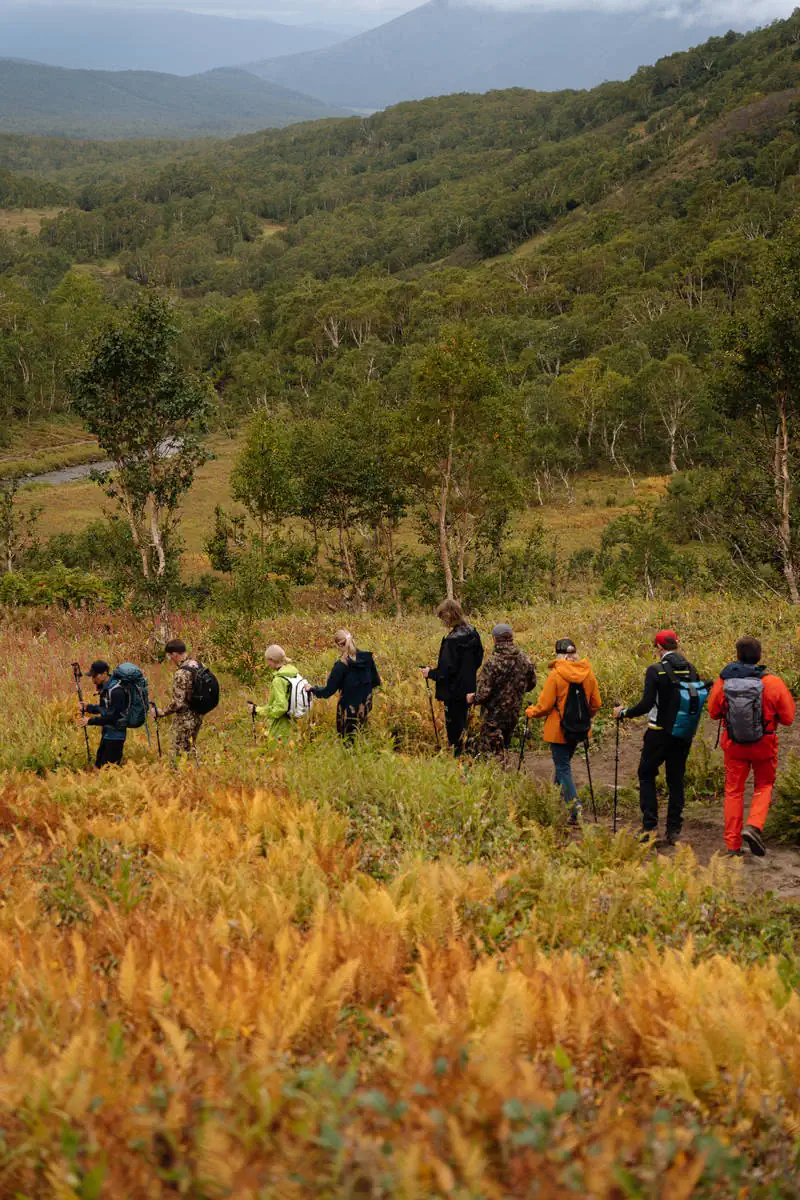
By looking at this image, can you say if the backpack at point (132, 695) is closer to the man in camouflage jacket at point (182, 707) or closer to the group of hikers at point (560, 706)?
the group of hikers at point (560, 706)

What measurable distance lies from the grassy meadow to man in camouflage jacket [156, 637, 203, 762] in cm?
118

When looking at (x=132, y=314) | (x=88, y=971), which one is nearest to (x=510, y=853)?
(x=88, y=971)

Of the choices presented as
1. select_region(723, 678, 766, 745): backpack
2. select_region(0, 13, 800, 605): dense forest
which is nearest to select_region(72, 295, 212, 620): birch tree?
select_region(0, 13, 800, 605): dense forest

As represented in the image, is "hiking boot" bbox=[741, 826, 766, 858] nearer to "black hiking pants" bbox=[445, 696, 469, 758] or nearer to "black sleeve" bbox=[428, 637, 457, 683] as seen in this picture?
"black hiking pants" bbox=[445, 696, 469, 758]

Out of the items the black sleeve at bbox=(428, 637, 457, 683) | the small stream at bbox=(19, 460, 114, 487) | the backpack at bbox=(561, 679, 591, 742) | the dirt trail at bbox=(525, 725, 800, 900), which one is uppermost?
the small stream at bbox=(19, 460, 114, 487)

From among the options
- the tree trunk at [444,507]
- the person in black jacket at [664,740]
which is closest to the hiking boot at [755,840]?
the person in black jacket at [664,740]

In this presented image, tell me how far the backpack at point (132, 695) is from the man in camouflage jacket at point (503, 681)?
343 cm

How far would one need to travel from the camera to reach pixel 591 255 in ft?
315

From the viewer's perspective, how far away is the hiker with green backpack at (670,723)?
23.9ft

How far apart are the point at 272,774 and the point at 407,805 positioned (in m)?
1.52

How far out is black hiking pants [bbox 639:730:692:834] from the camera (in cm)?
737

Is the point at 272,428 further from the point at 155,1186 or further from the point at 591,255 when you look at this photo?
the point at 591,255

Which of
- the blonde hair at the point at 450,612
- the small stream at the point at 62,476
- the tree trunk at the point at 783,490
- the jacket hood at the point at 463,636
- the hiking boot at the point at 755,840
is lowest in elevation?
the hiking boot at the point at 755,840

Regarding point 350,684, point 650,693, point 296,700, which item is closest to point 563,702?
point 650,693
